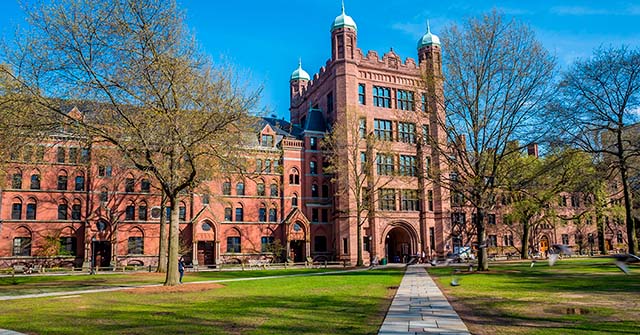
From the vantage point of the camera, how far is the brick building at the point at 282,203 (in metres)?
44.1

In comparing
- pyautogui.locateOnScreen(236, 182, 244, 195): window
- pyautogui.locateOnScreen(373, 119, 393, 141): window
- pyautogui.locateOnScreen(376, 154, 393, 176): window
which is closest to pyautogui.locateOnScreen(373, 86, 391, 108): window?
pyautogui.locateOnScreen(373, 119, 393, 141): window

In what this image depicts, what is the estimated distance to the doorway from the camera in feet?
158

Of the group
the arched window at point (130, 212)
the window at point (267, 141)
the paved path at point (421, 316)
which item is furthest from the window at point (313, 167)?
the paved path at point (421, 316)

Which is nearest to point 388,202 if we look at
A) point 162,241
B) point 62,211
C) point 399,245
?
point 399,245

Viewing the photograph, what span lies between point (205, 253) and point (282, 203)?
30.9 feet

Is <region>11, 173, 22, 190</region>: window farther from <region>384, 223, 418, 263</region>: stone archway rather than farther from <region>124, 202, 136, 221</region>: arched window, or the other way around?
<region>384, 223, 418, 263</region>: stone archway

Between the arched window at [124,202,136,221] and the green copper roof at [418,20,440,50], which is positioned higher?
the green copper roof at [418,20,440,50]

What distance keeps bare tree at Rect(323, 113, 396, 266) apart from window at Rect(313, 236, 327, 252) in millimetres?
4667

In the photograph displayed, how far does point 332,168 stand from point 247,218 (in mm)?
12087

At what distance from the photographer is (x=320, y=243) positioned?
51.8m

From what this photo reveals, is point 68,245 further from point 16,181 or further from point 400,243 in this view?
point 400,243

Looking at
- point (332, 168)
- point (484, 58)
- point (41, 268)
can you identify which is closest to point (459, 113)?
point (484, 58)

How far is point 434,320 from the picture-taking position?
1155cm

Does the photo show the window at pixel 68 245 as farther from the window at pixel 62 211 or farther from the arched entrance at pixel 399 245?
the arched entrance at pixel 399 245
